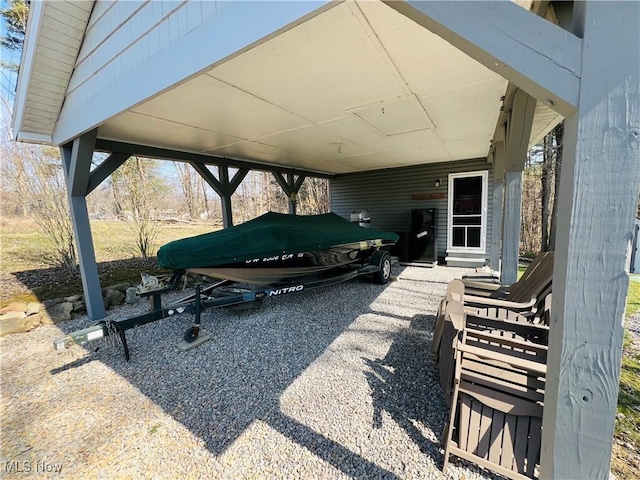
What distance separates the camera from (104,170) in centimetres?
419

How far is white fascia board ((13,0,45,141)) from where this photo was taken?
3.05 m

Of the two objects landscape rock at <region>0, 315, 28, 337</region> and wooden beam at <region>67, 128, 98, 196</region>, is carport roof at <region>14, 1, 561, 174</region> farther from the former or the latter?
landscape rock at <region>0, 315, 28, 337</region>

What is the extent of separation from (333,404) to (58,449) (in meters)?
2.02

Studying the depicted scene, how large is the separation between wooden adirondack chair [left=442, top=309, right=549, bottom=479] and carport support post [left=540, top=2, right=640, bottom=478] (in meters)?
0.74

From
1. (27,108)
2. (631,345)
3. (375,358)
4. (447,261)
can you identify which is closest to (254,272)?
(375,358)

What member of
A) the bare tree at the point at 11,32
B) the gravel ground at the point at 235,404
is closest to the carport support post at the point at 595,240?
the gravel ground at the point at 235,404

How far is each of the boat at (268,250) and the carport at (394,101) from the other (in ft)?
4.93

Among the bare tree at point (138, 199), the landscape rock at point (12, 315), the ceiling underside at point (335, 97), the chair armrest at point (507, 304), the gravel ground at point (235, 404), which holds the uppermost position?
the ceiling underside at point (335, 97)

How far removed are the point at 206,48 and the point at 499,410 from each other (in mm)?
3157

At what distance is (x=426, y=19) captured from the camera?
0.99 m

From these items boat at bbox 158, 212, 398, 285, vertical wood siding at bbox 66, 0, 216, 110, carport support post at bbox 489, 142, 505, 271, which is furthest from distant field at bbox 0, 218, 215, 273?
carport support post at bbox 489, 142, 505, 271

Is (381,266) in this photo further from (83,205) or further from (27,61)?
(27,61)

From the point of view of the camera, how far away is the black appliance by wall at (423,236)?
7957 mm

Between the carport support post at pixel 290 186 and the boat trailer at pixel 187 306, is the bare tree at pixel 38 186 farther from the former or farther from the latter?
the carport support post at pixel 290 186
